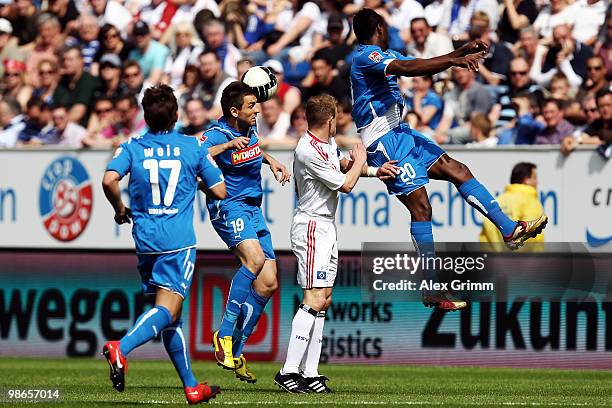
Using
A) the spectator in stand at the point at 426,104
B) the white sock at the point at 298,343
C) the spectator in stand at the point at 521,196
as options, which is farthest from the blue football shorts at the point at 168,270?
the spectator in stand at the point at 426,104

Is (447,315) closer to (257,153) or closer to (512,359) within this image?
(512,359)

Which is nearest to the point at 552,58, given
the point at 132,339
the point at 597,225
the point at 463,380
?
the point at 597,225

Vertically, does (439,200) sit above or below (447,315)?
above

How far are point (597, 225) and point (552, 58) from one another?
3005mm

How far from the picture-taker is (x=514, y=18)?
19203 millimetres

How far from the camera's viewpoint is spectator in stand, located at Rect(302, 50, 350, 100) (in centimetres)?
1892

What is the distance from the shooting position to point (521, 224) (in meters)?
12.5

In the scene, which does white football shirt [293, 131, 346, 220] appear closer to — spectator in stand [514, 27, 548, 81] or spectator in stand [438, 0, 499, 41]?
spectator in stand [514, 27, 548, 81]

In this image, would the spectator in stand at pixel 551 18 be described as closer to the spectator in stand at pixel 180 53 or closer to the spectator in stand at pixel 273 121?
the spectator in stand at pixel 273 121

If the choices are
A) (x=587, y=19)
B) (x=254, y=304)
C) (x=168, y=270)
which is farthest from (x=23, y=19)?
(x=168, y=270)

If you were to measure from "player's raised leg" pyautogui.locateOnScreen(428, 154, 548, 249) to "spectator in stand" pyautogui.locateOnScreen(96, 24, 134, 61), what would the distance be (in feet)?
31.2

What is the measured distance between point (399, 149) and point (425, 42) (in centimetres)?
663

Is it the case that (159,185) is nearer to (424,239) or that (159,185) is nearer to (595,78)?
(424,239)

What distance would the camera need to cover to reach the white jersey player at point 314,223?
12.1 m
